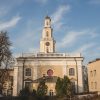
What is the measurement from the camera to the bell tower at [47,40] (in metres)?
79.1

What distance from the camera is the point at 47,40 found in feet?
260

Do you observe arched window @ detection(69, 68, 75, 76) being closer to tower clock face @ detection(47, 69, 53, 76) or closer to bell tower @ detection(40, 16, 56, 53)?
tower clock face @ detection(47, 69, 53, 76)

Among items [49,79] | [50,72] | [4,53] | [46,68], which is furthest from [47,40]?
[4,53]

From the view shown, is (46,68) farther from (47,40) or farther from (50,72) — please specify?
(47,40)

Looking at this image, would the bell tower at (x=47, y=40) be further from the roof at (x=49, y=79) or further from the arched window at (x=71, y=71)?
the roof at (x=49, y=79)

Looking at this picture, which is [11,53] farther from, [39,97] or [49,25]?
[49,25]

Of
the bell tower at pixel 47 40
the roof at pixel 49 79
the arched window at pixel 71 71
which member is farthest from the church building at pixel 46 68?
the bell tower at pixel 47 40

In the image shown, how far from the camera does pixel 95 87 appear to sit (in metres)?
52.3

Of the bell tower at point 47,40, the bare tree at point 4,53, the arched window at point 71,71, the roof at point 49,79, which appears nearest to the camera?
the bare tree at point 4,53

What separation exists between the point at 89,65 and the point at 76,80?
984 cm

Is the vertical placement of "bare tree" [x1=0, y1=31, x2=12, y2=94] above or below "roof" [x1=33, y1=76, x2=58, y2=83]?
above

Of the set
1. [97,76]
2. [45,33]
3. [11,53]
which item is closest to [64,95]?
[97,76]

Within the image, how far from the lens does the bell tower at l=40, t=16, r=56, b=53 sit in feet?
260

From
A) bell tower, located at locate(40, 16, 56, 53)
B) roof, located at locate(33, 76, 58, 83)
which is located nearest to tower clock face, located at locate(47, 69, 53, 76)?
roof, located at locate(33, 76, 58, 83)
